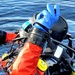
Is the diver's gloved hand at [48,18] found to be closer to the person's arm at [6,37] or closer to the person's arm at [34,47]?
the person's arm at [34,47]

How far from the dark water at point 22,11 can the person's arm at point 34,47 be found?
3555 millimetres

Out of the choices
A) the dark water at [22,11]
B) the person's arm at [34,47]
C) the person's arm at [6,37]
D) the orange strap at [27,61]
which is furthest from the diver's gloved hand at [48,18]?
the dark water at [22,11]

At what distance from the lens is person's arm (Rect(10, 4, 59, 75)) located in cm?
382

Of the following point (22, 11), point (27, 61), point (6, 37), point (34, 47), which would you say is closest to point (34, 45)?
point (34, 47)

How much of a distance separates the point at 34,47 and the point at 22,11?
5900 millimetres

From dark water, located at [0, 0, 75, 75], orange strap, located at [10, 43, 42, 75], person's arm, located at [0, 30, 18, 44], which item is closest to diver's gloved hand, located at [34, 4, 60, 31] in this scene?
orange strap, located at [10, 43, 42, 75]

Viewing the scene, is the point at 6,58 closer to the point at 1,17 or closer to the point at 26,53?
the point at 26,53

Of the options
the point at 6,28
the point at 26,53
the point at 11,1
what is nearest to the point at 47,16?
the point at 26,53

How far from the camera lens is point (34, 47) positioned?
3.94 meters

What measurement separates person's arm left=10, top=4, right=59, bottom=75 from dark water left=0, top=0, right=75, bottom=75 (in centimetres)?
355

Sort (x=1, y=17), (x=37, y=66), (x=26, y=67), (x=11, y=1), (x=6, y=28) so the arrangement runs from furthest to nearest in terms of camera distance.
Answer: (x=11, y=1), (x=1, y=17), (x=6, y=28), (x=37, y=66), (x=26, y=67)

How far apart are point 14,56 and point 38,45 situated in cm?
59

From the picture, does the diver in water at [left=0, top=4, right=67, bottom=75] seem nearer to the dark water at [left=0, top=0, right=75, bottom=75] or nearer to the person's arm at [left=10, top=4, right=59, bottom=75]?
the person's arm at [left=10, top=4, right=59, bottom=75]

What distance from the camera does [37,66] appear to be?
13.6 ft
